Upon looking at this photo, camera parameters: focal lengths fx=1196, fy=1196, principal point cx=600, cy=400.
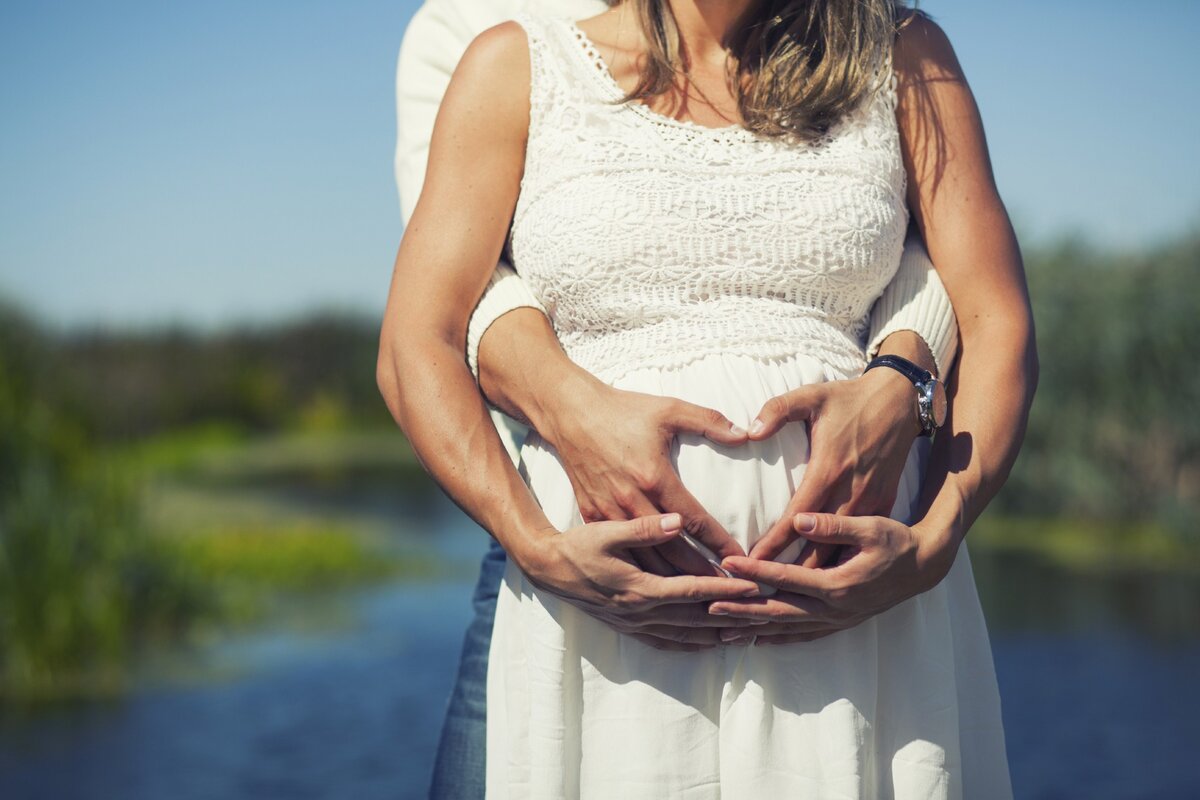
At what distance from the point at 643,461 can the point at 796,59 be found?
26.8 inches

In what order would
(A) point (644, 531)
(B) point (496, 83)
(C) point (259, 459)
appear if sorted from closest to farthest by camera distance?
(A) point (644, 531)
(B) point (496, 83)
(C) point (259, 459)

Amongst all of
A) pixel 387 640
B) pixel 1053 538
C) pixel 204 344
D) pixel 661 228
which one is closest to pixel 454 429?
pixel 661 228

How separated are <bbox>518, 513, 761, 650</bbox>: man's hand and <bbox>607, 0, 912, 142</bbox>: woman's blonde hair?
62 centimetres

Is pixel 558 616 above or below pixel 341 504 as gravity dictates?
below

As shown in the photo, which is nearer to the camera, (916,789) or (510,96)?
(916,789)

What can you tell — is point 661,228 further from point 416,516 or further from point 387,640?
point 416,516

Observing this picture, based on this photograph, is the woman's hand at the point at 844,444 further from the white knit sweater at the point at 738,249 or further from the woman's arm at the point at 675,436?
the white knit sweater at the point at 738,249

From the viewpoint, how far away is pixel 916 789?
58.4 inches

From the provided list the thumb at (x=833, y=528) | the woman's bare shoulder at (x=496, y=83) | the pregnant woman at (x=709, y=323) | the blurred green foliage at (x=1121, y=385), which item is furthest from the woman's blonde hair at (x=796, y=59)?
the blurred green foliage at (x=1121, y=385)

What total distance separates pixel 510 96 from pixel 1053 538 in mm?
11537

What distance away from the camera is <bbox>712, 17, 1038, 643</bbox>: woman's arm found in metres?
1.41

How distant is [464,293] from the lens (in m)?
1.63

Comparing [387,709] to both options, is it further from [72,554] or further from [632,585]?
[632,585]

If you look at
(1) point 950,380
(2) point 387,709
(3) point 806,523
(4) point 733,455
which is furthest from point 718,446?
(2) point 387,709
